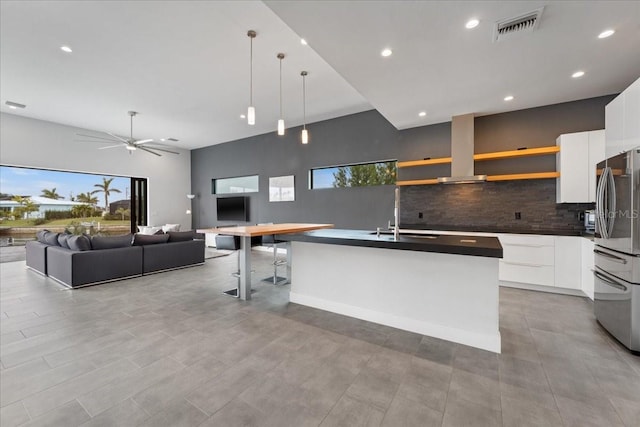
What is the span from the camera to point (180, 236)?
5160 mm

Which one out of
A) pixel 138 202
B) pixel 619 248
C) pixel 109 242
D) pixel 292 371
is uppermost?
pixel 138 202

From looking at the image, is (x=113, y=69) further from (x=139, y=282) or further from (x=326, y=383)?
(x=326, y=383)

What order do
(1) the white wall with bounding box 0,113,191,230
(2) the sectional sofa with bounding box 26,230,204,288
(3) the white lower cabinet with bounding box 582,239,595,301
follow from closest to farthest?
(3) the white lower cabinet with bounding box 582,239,595,301 < (2) the sectional sofa with bounding box 26,230,204,288 < (1) the white wall with bounding box 0,113,191,230

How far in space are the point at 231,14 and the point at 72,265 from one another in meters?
4.03

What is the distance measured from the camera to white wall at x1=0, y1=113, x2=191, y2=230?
6.04 m

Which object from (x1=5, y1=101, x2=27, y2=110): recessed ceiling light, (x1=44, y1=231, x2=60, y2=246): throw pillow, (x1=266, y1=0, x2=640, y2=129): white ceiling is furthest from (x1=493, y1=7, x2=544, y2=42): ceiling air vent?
(x1=5, y1=101, x2=27, y2=110): recessed ceiling light

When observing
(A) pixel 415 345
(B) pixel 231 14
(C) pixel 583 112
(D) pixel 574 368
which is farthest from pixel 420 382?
(C) pixel 583 112

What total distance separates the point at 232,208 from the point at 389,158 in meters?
5.06

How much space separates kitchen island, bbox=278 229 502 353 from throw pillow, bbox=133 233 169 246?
3072 millimetres

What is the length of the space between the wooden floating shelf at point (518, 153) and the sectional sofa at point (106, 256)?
5.41 m

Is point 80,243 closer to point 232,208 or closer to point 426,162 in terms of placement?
point 232,208

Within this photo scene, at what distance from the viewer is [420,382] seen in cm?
179

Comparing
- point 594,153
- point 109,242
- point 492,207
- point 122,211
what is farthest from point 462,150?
point 122,211

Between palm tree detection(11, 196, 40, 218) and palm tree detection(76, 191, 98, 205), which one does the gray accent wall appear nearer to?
palm tree detection(76, 191, 98, 205)
